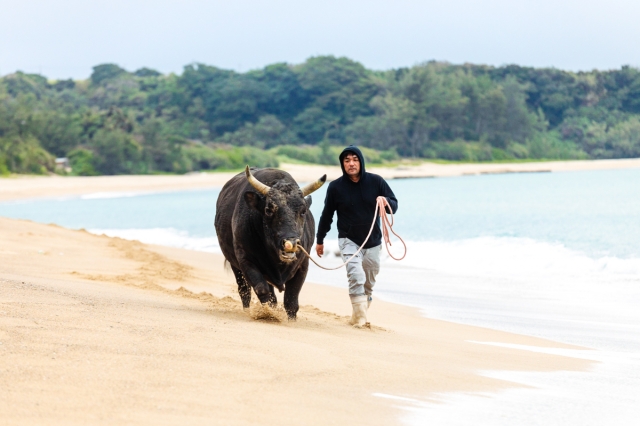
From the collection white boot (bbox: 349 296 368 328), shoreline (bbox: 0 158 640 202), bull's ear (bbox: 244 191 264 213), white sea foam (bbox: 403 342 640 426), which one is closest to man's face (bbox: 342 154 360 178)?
bull's ear (bbox: 244 191 264 213)

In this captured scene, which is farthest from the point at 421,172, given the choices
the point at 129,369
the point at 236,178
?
the point at 129,369

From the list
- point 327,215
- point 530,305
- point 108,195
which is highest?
point 327,215

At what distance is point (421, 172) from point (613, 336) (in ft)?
239

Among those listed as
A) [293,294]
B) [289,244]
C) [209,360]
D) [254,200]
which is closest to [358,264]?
[293,294]

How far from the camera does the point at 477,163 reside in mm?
92500

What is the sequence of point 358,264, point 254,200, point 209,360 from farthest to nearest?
point 358,264, point 254,200, point 209,360

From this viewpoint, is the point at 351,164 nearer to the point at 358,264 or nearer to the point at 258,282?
the point at 358,264

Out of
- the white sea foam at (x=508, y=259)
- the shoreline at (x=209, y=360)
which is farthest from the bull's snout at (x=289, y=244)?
the white sea foam at (x=508, y=259)

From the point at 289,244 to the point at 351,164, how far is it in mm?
1253

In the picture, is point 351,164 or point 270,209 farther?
point 351,164

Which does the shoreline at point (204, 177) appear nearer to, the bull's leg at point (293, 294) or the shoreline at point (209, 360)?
the bull's leg at point (293, 294)

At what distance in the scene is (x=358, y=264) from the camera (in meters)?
8.91

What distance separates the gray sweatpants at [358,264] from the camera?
8.90m

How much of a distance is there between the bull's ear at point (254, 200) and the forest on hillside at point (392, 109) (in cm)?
7392
